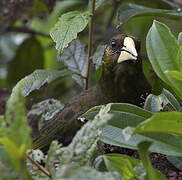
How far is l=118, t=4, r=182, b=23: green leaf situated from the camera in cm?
210

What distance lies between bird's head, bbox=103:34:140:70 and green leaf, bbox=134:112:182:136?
82 cm

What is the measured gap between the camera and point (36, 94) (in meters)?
2.44

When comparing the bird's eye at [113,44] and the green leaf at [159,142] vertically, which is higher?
the green leaf at [159,142]

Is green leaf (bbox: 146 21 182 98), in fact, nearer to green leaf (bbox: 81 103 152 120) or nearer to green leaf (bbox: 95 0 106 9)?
green leaf (bbox: 81 103 152 120)

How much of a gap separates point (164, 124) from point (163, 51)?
0.29 meters

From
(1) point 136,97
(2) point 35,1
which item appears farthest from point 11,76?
(1) point 136,97

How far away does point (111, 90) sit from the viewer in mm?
2219

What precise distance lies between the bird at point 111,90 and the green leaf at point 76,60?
0.35 ft

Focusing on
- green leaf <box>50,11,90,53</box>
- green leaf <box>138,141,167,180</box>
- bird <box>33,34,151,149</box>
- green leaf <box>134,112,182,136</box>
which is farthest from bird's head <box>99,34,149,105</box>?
green leaf <box>138,141,167,180</box>

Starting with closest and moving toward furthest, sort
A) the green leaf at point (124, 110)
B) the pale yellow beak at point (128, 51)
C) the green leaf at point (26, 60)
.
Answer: the green leaf at point (124, 110) → the pale yellow beak at point (128, 51) → the green leaf at point (26, 60)

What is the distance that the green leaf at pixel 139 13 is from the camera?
6.89 feet

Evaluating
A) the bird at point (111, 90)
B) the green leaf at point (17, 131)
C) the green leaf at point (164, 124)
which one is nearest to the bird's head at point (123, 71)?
the bird at point (111, 90)

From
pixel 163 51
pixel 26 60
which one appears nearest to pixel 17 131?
pixel 163 51

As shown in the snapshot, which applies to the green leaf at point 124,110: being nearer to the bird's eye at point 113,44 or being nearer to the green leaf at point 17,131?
the green leaf at point 17,131
